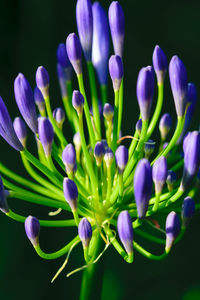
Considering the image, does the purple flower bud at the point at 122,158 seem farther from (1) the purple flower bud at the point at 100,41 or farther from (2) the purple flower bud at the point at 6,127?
(1) the purple flower bud at the point at 100,41

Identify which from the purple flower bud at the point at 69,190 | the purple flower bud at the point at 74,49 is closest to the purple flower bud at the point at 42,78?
the purple flower bud at the point at 74,49

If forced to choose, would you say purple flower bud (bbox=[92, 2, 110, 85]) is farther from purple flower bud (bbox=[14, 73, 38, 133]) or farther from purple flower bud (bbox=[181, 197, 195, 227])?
purple flower bud (bbox=[181, 197, 195, 227])

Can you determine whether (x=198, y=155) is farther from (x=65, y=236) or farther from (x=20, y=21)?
(x=20, y=21)

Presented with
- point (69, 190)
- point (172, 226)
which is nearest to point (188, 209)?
point (172, 226)

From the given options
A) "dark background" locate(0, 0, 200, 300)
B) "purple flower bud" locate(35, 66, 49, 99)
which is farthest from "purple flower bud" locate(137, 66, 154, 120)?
"dark background" locate(0, 0, 200, 300)

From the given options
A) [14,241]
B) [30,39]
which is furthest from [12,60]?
[14,241]
